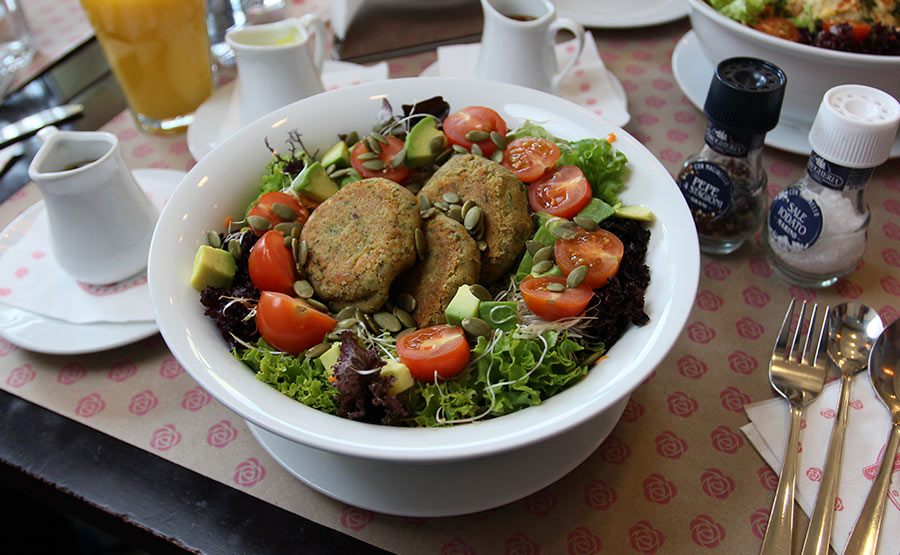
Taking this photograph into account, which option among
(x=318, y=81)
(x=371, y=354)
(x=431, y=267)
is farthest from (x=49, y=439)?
(x=318, y=81)

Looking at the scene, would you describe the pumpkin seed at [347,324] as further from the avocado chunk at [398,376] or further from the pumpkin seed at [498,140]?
the pumpkin seed at [498,140]

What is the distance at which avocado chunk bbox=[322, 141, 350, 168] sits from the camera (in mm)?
1722

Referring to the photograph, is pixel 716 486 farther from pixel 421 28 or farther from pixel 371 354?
pixel 421 28

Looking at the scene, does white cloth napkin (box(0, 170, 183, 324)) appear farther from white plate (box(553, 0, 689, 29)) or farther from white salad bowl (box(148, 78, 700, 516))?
white plate (box(553, 0, 689, 29))

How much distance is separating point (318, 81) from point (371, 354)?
131 cm

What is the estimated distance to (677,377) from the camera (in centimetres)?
160

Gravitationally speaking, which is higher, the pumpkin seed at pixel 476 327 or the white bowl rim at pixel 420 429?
the white bowl rim at pixel 420 429

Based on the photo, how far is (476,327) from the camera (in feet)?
4.36

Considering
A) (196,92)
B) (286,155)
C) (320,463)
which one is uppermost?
(286,155)

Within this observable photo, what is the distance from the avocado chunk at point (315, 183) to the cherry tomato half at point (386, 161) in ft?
0.27

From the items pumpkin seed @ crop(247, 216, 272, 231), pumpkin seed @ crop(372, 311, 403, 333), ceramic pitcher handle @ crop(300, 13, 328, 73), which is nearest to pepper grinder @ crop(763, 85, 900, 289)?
pumpkin seed @ crop(372, 311, 403, 333)

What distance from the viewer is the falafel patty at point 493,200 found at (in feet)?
4.93

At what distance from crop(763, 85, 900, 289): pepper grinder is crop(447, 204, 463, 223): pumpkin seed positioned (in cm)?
89

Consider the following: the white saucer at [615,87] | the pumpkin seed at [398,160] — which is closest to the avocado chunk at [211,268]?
the pumpkin seed at [398,160]
